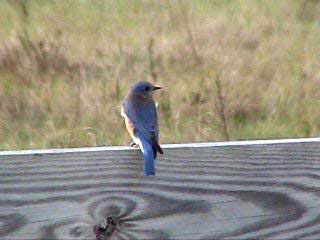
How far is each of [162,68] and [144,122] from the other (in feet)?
3.45

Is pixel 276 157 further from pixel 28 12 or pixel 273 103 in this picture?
pixel 28 12

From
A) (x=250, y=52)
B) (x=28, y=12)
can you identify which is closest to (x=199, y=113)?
(x=250, y=52)

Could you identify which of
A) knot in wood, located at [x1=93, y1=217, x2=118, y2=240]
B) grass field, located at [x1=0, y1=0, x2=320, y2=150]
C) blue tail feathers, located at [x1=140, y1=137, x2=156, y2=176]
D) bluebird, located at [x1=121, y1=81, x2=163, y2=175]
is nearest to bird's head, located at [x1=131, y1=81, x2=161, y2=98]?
bluebird, located at [x1=121, y1=81, x2=163, y2=175]

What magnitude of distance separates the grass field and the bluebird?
415mm

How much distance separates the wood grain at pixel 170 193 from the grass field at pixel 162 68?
95 centimetres

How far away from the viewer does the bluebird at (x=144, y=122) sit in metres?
1.35

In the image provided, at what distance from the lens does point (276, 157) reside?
1.38m

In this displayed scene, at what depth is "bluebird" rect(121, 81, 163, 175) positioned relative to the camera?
1.35 meters

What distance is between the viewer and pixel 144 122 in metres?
1.70

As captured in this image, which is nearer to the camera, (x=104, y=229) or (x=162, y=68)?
(x=104, y=229)

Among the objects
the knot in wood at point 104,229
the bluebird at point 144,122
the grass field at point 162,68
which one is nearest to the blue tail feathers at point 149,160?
the bluebird at point 144,122

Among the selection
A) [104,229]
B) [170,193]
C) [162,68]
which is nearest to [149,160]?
[170,193]

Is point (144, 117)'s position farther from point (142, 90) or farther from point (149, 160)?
point (149, 160)

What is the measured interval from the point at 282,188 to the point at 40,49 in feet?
5.34
